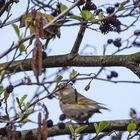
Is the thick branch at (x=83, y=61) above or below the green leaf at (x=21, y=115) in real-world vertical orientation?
above

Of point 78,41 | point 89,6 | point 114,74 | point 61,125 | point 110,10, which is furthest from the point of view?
point 114,74

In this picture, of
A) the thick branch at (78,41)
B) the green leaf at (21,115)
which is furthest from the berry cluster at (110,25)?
the green leaf at (21,115)

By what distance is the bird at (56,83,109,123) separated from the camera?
5.71 meters

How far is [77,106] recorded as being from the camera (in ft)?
19.9

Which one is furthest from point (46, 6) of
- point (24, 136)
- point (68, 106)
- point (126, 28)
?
point (68, 106)

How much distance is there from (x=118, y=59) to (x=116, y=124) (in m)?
0.53

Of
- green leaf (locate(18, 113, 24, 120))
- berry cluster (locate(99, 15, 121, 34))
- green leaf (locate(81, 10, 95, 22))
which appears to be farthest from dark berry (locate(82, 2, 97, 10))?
green leaf (locate(18, 113, 24, 120))

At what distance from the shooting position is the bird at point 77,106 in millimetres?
5705

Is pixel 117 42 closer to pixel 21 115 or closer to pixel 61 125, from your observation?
→ pixel 61 125

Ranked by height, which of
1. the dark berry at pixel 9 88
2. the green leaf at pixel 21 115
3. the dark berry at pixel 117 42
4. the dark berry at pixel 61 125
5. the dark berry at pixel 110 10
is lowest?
the green leaf at pixel 21 115

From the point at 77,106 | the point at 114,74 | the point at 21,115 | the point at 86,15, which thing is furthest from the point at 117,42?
the point at 77,106

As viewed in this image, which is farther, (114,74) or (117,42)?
(114,74)

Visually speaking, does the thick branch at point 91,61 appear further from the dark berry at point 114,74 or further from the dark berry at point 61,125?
the dark berry at point 61,125

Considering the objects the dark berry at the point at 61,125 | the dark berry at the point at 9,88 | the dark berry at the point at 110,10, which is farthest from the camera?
the dark berry at the point at 61,125
